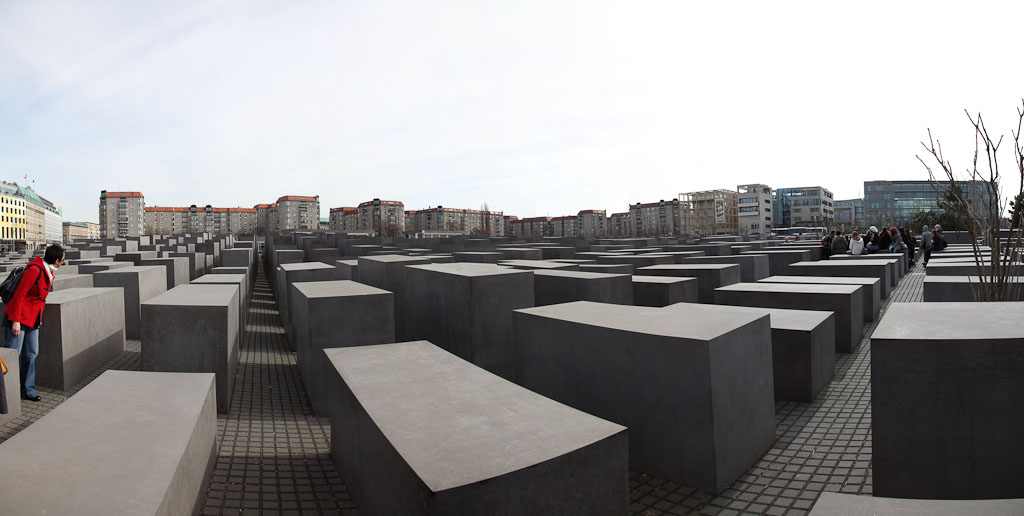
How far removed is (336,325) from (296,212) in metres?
136

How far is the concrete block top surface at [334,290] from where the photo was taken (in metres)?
6.49

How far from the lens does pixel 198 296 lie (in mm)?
7020

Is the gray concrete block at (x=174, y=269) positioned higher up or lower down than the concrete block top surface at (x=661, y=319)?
higher up

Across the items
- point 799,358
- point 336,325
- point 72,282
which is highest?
point 72,282

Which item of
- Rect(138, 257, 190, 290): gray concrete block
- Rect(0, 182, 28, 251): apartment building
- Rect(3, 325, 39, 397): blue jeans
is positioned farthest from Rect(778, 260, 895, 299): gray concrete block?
Rect(0, 182, 28, 251): apartment building

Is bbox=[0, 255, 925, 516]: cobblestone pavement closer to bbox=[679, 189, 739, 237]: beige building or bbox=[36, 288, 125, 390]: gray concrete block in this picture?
bbox=[36, 288, 125, 390]: gray concrete block

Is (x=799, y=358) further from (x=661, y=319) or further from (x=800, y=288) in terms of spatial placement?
(x=800, y=288)

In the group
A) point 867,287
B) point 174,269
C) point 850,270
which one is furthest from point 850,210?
point 174,269

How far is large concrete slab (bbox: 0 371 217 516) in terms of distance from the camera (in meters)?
2.41

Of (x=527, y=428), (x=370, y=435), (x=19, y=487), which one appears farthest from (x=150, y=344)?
(x=527, y=428)

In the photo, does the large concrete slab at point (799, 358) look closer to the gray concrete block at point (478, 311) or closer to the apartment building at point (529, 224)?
the gray concrete block at point (478, 311)

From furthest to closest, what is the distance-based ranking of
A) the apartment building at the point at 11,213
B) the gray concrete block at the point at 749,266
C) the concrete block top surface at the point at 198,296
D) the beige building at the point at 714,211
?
the beige building at the point at 714,211 < the apartment building at the point at 11,213 < the gray concrete block at the point at 749,266 < the concrete block top surface at the point at 198,296

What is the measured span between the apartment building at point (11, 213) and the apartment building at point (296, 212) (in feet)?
143

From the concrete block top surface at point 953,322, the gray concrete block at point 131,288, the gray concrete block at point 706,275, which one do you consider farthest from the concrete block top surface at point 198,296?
the gray concrete block at point 706,275
